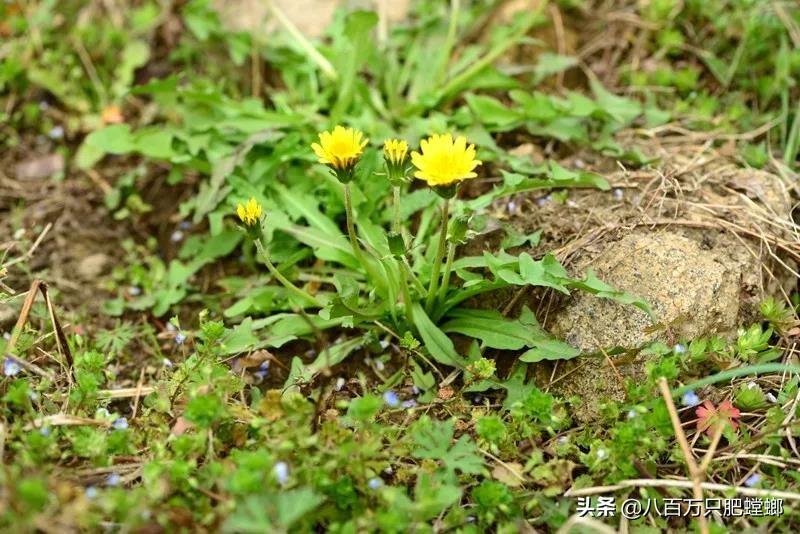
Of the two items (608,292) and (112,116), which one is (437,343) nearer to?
(608,292)

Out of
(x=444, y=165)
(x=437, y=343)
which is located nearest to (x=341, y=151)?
(x=444, y=165)

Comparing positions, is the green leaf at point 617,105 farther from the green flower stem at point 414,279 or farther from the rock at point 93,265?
the rock at point 93,265

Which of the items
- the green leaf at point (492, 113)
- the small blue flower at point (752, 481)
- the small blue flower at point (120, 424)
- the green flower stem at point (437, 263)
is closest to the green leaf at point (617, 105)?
the green leaf at point (492, 113)

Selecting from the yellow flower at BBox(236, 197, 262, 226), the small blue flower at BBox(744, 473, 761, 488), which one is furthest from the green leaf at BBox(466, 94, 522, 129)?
the small blue flower at BBox(744, 473, 761, 488)

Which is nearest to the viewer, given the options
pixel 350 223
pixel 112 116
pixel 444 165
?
pixel 444 165

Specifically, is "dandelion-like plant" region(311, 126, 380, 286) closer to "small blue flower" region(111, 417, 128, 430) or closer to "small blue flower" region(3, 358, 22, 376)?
"small blue flower" region(111, 417, 128, 430)

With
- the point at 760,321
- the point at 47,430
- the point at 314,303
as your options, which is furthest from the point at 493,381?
the point at 47,430
